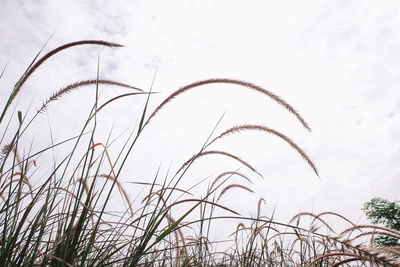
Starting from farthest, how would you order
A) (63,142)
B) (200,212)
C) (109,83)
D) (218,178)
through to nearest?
(218,178) → (200,212) → (63,142) → (109,83)

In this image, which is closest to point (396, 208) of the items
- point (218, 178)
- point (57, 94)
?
point (218, 178)

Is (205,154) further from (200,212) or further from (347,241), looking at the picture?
(347,241)

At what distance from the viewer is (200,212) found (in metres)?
2.96

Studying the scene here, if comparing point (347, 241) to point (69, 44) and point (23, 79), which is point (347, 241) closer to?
point (69, 44)

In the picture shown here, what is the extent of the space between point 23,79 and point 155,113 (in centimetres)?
74

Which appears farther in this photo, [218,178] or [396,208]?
[396,208]

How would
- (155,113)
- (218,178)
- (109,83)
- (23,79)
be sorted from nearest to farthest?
1. (23,79)
2. (155,113)
3. (109,83)
4. (218,178)

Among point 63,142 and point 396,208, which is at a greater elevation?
point 396,208

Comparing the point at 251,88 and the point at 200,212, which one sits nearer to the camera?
the point at 251,88

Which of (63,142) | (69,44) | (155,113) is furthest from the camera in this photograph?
(63,142)

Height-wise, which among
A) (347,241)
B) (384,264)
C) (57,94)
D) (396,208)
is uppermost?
(396,208)

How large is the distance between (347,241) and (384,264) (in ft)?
0.67

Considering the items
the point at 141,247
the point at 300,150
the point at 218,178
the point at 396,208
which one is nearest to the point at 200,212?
the point at 218,178

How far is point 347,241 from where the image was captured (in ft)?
3.46
